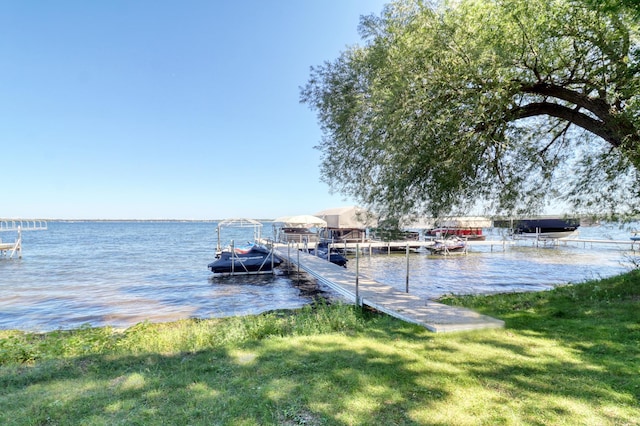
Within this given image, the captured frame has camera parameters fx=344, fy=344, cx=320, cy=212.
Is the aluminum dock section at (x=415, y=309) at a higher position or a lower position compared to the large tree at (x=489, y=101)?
lower

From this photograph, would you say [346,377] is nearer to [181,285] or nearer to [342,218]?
[181,285]

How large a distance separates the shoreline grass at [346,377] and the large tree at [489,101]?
307 cm

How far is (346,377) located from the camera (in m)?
3.68

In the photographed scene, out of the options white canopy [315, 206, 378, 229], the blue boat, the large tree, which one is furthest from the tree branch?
white canopy [315, 206, 378, 229]

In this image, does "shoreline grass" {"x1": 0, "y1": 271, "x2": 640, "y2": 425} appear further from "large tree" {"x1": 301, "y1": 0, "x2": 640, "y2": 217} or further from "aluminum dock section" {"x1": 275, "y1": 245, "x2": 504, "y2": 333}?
"large tree" {"x1": 301, "y1": 0, "x2": 640, "y2": 217}

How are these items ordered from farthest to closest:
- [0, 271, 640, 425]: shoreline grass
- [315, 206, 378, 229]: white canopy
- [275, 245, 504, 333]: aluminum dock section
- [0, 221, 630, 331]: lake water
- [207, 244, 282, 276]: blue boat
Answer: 1. [315, 206, 378, 229]: white canopy
2. [207, 244, 282, 276]: blue boat
3. [0, 221, 630, 331]: lake water
4. [275, 245, 504, 333]: aluminum dock section
5. [0, 271, 640, 425]: shoreline grass

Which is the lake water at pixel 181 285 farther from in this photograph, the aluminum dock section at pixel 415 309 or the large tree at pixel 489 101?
the large tree at pixel 489 101

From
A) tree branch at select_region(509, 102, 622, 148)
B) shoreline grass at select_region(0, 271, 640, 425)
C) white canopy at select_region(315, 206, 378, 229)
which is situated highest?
tree branch at select_region(509, 102, 622, 148)

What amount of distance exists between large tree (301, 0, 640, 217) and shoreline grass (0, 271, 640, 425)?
121 inches

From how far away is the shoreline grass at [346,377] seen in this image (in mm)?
2920

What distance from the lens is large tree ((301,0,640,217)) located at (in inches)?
227

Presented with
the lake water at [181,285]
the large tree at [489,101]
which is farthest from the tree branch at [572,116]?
the lake water at [181,285]

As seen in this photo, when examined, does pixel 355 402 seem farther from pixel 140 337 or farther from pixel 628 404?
pixel 140 337

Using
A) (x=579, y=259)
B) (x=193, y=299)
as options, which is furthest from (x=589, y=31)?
(x=579, y=259)
